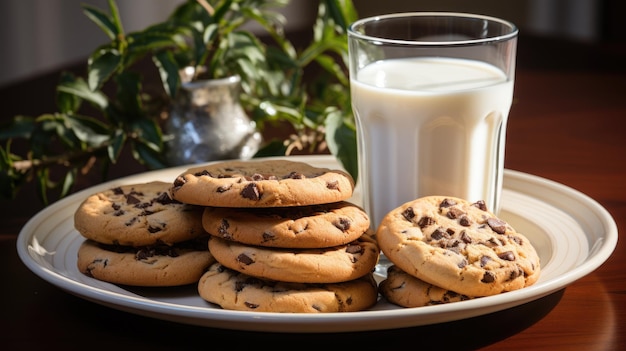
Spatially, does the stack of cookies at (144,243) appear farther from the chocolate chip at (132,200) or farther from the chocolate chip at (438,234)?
the chocolate chip at (438,234)

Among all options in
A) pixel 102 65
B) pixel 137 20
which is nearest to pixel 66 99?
pixel 102 65

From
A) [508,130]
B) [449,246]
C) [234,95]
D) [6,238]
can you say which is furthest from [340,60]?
[449,246]

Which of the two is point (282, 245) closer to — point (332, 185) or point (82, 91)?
point (332, 185)

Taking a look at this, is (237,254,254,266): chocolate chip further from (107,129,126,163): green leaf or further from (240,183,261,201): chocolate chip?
(107,129,126,163): green leaf

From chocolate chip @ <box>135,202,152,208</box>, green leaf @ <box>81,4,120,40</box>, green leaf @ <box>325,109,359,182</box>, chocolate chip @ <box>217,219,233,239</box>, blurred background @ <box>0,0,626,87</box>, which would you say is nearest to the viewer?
chocolate chip @ <box>217,219,233,239</box>

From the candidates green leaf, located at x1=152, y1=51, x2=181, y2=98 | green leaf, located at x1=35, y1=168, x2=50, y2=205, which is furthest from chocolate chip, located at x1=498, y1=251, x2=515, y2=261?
green leaf, located at x1=35, y1=168, x2=50, y2=205
